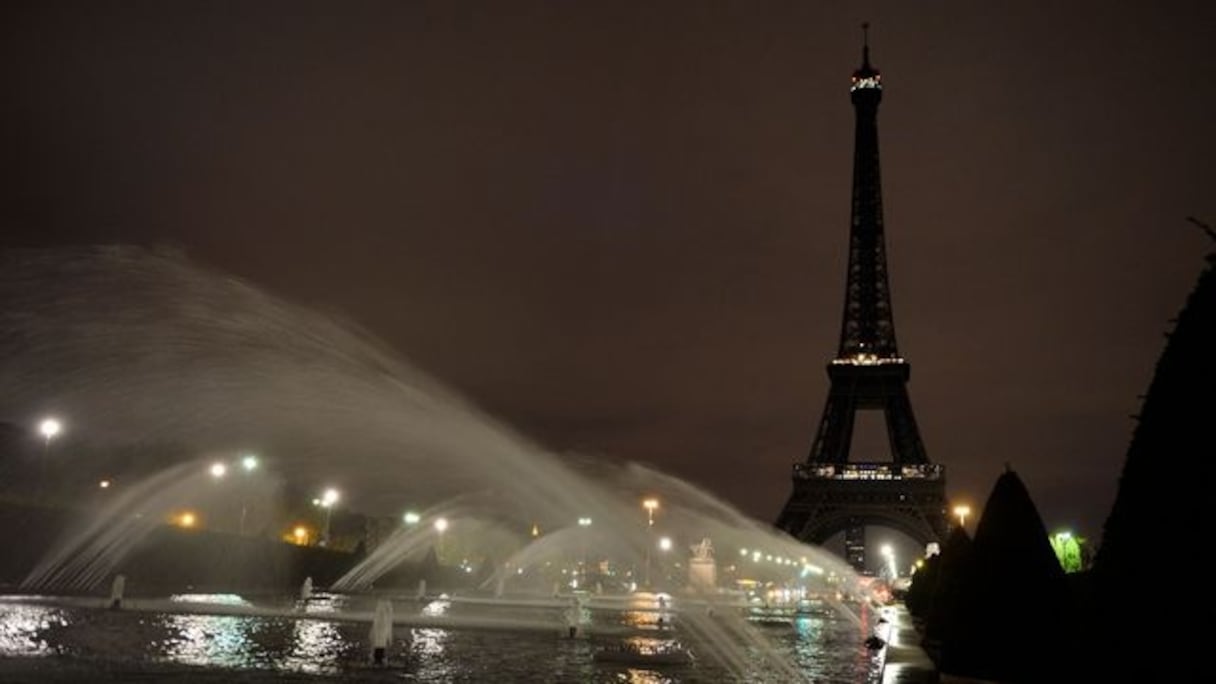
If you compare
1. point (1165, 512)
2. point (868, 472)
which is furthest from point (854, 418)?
point (1165, 512)

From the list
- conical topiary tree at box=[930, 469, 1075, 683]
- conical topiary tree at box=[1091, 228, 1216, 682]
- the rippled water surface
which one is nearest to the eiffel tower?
the rippled water surface

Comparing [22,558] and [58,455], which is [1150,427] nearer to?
[22,558]

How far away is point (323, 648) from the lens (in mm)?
20406

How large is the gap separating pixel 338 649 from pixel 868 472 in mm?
91985

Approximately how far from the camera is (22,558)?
4197 centimetres

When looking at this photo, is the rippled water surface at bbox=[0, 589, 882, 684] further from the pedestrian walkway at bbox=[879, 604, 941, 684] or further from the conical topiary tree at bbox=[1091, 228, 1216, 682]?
the conical topiary tree at bbox=[1091, 228, 1216, 682]

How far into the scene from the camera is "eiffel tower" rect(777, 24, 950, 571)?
10319 centimetres

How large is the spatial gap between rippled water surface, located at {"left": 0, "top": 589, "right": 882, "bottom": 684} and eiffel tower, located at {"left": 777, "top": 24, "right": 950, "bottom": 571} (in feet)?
236

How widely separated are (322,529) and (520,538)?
40.6 metres

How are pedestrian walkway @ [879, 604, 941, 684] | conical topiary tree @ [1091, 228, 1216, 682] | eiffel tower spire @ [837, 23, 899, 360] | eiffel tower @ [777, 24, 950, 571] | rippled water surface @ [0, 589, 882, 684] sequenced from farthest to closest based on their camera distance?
eiffel tower spire @ [837, 23, 899, 360]
eiffel tower @ [777, 24, 950, 571]
pedestrian walkway @ [879, 604, 941, 684]
rippled water surface @ [0, 589, 882, 684]
conical topiary tree @ [1091, 228, 1216, 682]

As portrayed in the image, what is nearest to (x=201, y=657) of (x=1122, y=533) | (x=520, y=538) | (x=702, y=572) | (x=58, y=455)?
(x=1122, y=533)

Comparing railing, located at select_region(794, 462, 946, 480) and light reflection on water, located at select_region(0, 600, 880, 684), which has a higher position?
railing, located at select_region(794, 462, 946, 480)

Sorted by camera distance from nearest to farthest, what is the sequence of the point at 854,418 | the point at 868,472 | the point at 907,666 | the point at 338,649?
the point at 907,666 < the point at 338,649 < the point at 868,472 < the point at 854,418

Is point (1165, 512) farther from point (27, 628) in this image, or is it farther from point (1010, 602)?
point (27, 628)
